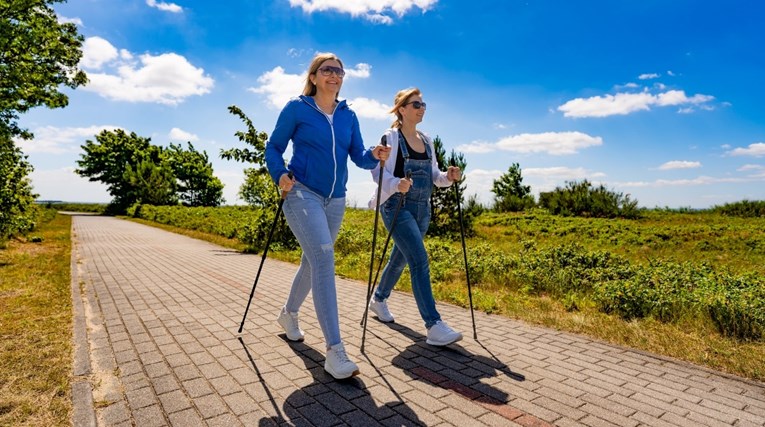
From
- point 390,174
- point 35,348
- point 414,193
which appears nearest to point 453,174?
point 414,193

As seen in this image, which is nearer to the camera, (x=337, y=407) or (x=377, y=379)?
(x=337, y=407)

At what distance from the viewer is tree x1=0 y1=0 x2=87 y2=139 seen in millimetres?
12875

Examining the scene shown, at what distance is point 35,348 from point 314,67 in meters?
3.55

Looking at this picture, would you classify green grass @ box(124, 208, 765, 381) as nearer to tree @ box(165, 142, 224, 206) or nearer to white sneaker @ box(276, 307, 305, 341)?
white sneaker @ box(276, 307, 305, 341)

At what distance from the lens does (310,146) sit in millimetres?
3609

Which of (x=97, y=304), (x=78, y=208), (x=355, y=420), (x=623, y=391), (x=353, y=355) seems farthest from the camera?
(x=78, y=208)

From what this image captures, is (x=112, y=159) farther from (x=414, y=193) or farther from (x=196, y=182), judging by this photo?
(x=414, y=193)

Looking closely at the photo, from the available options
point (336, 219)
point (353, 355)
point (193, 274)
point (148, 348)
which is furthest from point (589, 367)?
point (193, 274)

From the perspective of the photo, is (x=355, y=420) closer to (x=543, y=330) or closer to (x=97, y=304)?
(x=543, y=330)

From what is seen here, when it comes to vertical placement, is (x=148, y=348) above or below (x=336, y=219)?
below

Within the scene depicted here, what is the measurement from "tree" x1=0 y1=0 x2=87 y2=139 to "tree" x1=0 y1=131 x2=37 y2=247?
1.14 meters

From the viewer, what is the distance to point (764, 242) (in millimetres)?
11195

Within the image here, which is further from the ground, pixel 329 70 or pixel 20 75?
pixel 20 75

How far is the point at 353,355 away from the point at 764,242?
12234 mm
